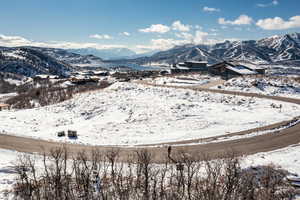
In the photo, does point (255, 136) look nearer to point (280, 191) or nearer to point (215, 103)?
point (280, 191)

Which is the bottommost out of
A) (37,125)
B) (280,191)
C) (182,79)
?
(37,125)

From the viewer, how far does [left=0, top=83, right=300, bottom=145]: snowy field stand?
32.8 meters

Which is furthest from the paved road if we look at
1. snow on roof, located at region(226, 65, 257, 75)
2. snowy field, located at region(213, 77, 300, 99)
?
snow on roof, located at region(226, 65, 257, 75)

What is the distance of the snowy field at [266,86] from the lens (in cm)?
5009

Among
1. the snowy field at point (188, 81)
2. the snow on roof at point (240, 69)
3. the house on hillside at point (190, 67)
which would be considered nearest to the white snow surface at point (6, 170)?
the snowy field at point (188, 81)

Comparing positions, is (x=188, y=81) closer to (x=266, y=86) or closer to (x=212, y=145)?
(x=266, y=86)

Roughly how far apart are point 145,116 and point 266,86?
1241 inches

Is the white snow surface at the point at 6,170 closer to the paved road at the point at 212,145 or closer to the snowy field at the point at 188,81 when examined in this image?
the paved road at the point at 212,145

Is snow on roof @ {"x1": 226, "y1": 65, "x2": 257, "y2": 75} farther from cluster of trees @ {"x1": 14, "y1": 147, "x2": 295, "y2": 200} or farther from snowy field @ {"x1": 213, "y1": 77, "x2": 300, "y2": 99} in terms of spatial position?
cluster of trees @ {"x1": 14, "y1": 147, "x2": 295, "y2": 200}

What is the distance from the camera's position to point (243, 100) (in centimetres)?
4425

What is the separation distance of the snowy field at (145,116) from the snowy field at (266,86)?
888cm

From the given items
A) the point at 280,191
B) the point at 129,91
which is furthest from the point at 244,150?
the point at 129,91

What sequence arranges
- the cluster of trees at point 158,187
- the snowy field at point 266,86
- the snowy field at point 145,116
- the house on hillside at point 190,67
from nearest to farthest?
1. the cluster of trees at point 158,187
2. the snowy field at point 145,116
3. the snowy field at point 266,86
4. the house on hillside at point 190,67

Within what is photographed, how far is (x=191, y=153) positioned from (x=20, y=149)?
18983mm
